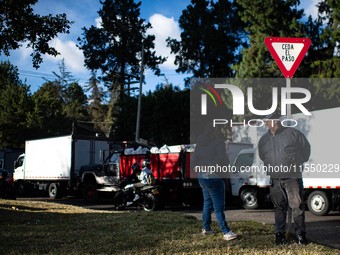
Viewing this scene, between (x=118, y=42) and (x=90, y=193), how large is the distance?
26788 millimetres

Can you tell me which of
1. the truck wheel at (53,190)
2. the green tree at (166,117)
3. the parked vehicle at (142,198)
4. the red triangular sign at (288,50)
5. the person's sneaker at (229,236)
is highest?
the green tree at (166,117)

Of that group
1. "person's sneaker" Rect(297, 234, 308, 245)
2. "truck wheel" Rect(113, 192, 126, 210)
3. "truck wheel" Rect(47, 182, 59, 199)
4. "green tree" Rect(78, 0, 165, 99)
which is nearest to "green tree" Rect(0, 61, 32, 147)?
Answer: "green tree" Rect(78, 0, 165, 99)

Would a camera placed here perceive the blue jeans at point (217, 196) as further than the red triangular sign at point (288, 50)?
No

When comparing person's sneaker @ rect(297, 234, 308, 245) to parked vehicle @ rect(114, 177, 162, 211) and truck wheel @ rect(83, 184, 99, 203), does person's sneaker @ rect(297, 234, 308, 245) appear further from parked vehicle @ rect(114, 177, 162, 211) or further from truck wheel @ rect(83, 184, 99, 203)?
truck wheel @ rect(83, 184, 99, 203)

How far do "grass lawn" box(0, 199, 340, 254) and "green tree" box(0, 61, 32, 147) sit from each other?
33516 mm

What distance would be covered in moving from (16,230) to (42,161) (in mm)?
14445

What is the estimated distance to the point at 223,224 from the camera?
5.55m

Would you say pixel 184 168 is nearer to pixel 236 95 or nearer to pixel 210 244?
pixel 210 244

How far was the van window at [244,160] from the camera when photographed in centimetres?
1373

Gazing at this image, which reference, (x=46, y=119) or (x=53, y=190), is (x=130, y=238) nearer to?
(x=53, y=190)

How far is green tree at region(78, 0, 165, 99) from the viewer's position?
39031 mm

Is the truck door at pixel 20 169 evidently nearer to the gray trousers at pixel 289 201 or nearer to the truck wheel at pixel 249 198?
the truck wheel at pixel 249 198

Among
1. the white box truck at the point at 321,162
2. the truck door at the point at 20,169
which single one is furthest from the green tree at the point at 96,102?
the white box truck at the point at 321,162

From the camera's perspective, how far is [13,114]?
40219mm
